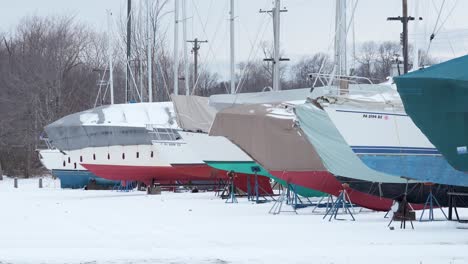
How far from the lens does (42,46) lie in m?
72.9

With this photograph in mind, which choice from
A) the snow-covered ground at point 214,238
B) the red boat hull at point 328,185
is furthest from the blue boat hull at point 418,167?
the red boat hull at point 328,185

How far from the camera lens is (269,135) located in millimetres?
25547

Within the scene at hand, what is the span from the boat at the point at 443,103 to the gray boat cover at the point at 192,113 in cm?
1703

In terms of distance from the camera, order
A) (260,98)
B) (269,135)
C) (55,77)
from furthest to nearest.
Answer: (55,77) < (260,98) < (269,135)

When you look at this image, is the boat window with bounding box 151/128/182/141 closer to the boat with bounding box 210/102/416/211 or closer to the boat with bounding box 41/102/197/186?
the boat with bounding box 41/102/197/186

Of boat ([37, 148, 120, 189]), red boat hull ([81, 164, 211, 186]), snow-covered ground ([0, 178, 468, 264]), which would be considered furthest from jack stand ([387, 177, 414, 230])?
boat ([37, 148, 120, 189])

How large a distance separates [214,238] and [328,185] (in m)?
8.02

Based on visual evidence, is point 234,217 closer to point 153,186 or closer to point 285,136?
point 285,136

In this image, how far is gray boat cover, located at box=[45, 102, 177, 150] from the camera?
3788cm

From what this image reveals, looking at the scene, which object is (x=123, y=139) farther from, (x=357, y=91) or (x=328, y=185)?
(x=357, y=91)

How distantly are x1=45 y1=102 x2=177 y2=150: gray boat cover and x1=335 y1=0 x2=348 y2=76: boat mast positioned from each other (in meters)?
12.1

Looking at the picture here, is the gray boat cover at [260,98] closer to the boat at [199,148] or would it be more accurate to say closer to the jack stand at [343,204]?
the boat at [199,148]

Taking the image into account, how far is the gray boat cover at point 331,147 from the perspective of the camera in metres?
20.9

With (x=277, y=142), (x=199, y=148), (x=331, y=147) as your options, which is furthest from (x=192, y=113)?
(x=331, y=147)
